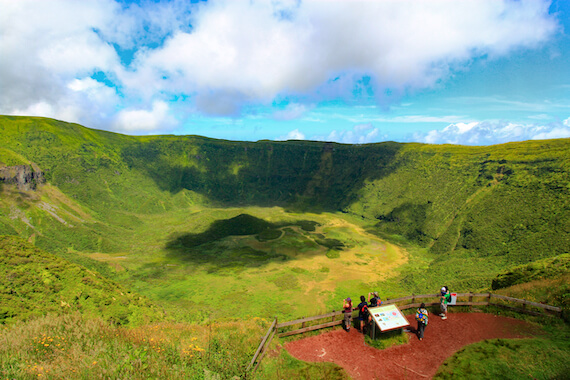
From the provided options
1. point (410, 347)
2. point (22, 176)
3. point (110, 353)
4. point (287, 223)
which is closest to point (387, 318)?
point (410, 347)

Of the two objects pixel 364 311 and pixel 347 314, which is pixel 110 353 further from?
pixel 364 311

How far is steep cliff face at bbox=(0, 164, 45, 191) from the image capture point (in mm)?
56938

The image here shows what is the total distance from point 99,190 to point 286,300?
70.0 m

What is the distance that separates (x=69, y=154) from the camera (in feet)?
270

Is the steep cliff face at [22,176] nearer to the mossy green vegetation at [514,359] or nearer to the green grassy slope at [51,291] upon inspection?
the green grassy slope at [51,291]

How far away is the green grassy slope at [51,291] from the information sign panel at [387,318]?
59.4 feet

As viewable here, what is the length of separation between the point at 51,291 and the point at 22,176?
57316mm

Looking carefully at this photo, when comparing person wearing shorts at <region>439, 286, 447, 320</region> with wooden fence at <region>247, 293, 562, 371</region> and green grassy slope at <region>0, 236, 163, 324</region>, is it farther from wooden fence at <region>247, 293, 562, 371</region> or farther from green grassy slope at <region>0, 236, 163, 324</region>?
green grassy slope at <region>0, 236, 163, 324</region>

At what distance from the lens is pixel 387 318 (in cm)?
1435

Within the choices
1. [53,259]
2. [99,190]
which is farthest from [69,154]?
[53,259]

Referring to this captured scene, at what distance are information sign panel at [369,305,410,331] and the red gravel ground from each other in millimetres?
1081

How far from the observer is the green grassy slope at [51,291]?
18.2 meters

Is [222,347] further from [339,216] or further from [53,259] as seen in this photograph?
[339,216]

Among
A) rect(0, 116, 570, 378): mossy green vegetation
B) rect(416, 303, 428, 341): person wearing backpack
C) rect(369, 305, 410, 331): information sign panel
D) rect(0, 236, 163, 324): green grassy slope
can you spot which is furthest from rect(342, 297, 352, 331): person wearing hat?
rect(0, 236, 163, 324): green grassy slope
